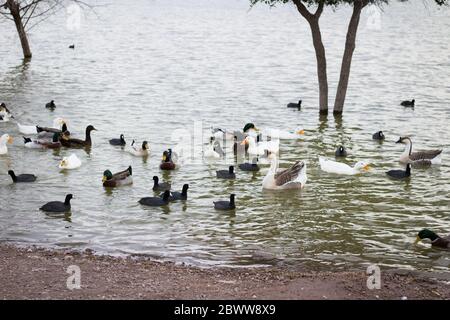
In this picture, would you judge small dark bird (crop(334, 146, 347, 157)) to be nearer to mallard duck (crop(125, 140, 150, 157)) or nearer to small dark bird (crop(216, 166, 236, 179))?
small dark bird (crop(216, 166, 236, 179))

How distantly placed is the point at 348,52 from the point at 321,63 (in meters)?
1.05

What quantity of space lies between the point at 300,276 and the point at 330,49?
1670 inches

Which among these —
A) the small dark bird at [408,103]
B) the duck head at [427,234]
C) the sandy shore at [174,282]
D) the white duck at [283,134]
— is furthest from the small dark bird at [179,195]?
the small dark bird at [408,103]

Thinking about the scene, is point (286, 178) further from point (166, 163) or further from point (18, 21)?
point (18, 21)

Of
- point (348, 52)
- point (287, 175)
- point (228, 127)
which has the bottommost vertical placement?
point (287, 175)

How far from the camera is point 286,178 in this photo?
61.5ft

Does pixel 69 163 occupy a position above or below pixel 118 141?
below

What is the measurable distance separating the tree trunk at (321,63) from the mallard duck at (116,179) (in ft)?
35.6

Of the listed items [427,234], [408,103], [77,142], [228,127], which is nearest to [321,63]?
[228,127]

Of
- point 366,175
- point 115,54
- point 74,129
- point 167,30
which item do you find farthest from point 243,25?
point 366,175

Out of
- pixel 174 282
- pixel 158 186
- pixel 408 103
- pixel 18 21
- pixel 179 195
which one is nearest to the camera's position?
pixel 174 282

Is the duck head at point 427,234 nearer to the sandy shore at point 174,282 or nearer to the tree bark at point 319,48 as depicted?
the sandy shore at point 174,282

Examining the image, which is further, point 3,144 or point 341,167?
point 3,144

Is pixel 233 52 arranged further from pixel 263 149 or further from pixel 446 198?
pixel 446 198
